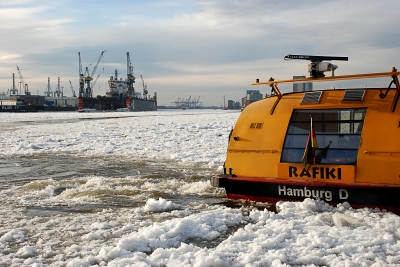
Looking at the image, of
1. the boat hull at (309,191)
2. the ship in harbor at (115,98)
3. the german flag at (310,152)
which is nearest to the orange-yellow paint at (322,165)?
the boat hull at (309,191)

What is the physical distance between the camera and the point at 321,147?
24.1ft

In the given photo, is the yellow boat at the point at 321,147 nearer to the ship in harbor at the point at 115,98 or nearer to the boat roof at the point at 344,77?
the boat roof at the point at 344,77

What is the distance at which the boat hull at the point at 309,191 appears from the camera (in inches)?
260

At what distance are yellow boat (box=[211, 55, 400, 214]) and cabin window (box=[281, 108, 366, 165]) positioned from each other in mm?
15

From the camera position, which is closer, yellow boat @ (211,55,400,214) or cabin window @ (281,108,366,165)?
yellow boat @ (211,55,400,214)

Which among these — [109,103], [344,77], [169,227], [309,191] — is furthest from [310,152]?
[109,103]

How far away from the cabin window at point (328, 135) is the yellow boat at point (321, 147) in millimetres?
15

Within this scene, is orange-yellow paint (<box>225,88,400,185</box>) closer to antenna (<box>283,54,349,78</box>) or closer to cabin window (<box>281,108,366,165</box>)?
cabin window (<box>281,108,366,165</box>)

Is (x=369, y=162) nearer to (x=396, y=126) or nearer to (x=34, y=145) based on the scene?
(x=396, y=126)

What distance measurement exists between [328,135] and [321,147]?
22cm

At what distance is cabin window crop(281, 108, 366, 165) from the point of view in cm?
711

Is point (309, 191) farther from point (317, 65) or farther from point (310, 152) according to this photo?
point (317, 65)

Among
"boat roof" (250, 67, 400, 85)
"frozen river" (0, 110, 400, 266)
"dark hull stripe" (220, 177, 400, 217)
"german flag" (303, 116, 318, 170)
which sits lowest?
"frozen river" (0, 110, 400, 266)

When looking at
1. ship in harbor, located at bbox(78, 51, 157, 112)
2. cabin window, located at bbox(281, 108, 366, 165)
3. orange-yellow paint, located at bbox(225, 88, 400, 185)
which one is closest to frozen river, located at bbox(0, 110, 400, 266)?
orange-yellow paint, located at bbox(225, 88, 400, 185)
